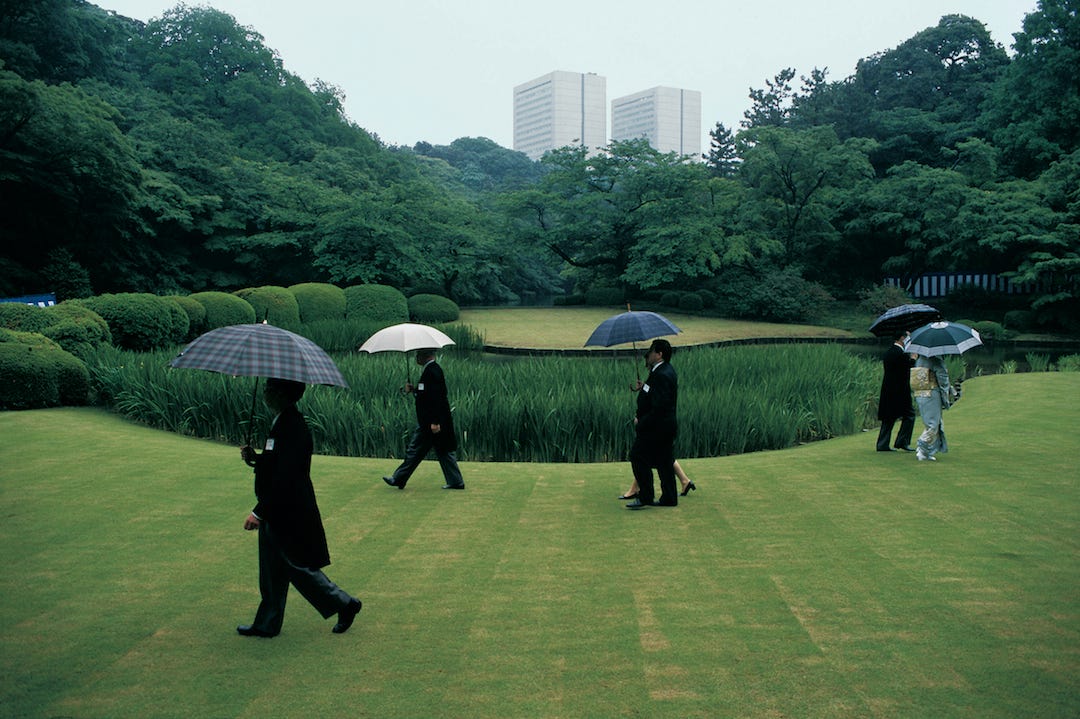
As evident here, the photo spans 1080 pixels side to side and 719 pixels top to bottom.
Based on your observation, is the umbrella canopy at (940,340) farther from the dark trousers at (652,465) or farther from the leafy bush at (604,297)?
the leafy bush at (604,297)

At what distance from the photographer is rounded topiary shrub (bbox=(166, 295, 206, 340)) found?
18.0m

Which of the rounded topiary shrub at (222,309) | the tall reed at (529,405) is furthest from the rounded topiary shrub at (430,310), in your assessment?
the tall reed at (529,405)

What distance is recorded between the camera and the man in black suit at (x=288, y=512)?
11.6 feet

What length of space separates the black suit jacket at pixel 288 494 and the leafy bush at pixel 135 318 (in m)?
13.4

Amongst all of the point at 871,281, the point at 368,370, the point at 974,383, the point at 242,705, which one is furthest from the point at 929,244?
the point at 242,705

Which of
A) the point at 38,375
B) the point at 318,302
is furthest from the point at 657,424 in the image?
the point at 318,302

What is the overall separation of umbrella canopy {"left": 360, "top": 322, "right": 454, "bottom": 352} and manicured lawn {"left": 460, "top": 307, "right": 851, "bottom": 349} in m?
13.9

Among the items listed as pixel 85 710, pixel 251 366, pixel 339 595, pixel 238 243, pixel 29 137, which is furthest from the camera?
pixel 238 243

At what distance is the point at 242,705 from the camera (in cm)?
305

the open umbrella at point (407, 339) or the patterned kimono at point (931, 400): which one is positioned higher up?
the open umbrella at point (407, 339)

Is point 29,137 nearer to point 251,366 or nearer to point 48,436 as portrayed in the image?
point 48,436

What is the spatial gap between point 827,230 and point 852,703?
29.4 m

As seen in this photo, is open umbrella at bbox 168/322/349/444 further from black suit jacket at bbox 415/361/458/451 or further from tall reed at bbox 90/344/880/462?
tall reed at bbox 90/344/880/462

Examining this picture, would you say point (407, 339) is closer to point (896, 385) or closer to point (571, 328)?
point (896, 385)
